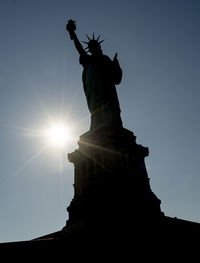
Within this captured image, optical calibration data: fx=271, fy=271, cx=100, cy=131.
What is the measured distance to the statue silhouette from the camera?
11766 mm

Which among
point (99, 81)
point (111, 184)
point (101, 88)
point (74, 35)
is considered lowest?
point (111, 184)

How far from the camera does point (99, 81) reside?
12422 millimetres

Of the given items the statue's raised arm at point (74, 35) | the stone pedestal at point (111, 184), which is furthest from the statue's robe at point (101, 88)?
the stone pedestal at point (111, 184)

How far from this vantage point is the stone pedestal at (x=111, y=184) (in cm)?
841

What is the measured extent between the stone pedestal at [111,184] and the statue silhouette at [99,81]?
1219 mm

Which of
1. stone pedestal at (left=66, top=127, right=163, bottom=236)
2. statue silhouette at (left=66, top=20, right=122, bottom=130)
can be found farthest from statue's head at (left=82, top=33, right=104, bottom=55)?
stone pedestal at (left=66, top=127, right=163, bottom=236)

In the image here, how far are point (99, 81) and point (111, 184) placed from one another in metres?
5.34

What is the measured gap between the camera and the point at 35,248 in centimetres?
555

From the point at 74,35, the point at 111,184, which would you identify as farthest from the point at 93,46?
the point at 111,184

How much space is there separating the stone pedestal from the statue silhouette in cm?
122

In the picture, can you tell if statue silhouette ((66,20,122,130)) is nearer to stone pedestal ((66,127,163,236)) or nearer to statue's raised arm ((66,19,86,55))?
statue's raised arm ((66,19,86,55))

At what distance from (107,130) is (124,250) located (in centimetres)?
458

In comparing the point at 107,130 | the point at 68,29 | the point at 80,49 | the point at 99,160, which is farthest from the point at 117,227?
the point at 68,29

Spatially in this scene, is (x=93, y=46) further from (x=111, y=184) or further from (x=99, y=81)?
(x=111, y=184)
